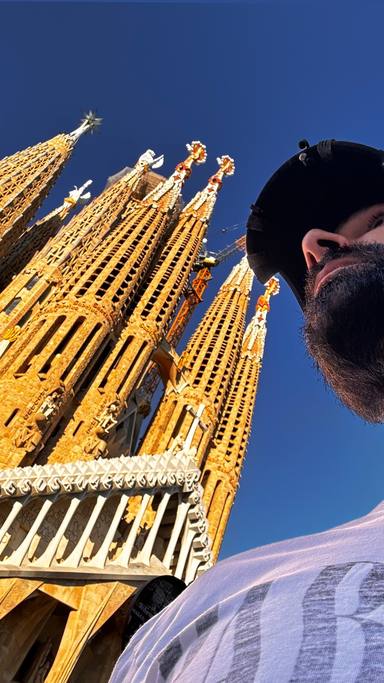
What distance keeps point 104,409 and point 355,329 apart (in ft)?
49.2

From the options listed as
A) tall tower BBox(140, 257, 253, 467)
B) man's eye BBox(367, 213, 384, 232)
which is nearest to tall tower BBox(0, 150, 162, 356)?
tall tower BBox(140, 257, 253, 467)

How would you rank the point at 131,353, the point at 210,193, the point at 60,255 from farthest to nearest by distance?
the point at 210,193, the point at 60,255, the point at 131,353

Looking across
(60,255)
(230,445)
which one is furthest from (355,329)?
(60,255)

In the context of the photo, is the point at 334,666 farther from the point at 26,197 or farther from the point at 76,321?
the point at 26,197

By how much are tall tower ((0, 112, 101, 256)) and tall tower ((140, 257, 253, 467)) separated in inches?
354

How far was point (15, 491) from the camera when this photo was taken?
394 inches

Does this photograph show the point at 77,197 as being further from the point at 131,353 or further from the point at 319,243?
the point at 319,243

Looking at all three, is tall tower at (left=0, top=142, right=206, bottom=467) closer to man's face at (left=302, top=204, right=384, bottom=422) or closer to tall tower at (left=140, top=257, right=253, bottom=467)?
tall tower at (left=140, top=257, right=253, bottom=467)

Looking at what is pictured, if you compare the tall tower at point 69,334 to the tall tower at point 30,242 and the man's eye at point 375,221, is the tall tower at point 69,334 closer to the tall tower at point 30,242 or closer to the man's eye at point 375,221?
the tall tower at point 30,242

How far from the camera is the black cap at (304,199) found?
2281 millimetres

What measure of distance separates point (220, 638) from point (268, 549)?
1.09 feet

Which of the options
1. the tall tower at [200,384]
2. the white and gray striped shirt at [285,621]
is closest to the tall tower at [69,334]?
the tall tower at [200,384]

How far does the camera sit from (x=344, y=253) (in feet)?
6.26

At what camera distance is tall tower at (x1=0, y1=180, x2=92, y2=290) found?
27.2 meters
